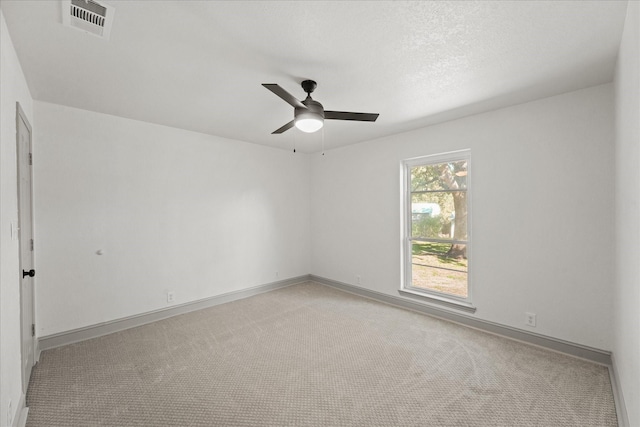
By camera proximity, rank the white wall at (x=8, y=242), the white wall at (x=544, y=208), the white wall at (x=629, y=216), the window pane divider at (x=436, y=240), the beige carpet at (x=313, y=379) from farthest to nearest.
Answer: the window pane divider at (x=436, y=240)
the white wall at (x=544, y=208)
the beige carpet at (x=313, y=379)
the white wall at (x=8, y=242)
the white wall at (x=629, y=216)

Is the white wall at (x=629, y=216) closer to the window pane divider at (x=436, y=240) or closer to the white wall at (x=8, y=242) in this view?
the window pane divider at (x=436, y=240)

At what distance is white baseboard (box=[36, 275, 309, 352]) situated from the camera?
9.90ft

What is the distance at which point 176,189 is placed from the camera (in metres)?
3.99

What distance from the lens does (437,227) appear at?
395 cm

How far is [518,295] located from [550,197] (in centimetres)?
111

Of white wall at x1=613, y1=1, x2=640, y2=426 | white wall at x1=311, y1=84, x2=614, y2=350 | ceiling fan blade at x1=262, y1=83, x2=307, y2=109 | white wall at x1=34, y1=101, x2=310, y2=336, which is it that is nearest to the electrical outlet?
white wall at x1=311, y1=84, x2=614, y2=350

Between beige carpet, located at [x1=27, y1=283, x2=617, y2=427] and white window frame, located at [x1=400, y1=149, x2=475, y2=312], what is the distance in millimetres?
356

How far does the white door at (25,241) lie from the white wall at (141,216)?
0.94ft

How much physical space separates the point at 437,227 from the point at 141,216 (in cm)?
397

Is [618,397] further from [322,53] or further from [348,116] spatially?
[322,53]

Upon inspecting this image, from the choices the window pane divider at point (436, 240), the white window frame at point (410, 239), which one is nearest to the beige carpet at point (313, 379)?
the white window frame at point (410, 239)

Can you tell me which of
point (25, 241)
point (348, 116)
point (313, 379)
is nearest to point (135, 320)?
point (25, 241)

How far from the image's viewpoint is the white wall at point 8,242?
1630 millimetres

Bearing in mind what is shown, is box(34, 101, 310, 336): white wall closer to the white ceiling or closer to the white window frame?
the white ceiling
